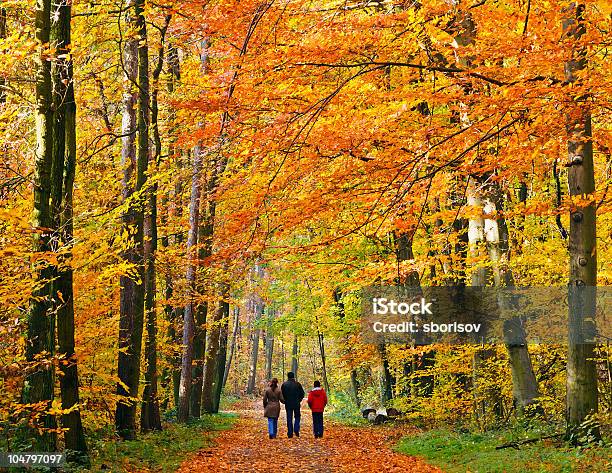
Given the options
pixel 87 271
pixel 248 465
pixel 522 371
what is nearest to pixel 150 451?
pixel 248 465

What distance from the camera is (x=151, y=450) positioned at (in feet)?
40.7

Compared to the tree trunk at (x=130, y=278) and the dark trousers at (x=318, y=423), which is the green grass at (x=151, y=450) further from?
the dark trousers at (x=318, y=423)

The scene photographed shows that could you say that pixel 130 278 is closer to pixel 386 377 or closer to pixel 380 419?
pixel 380 419

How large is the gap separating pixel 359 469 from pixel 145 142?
25.8 ft

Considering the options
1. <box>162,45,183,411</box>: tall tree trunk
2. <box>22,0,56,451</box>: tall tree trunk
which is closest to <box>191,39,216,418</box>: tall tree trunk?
<box>162,45,183,411</box>: tall tree trunk

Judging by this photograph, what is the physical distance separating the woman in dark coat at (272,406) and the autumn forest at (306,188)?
106 centimetres

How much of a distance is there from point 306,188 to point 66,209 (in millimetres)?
5155

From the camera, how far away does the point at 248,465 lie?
12000mm

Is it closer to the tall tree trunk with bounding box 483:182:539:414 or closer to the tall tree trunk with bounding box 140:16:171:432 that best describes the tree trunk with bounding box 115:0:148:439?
the tall tree trunk with bounding box 140:16:171:432

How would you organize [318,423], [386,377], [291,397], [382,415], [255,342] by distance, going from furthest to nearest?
[255,342], [386,377], [382,415], [291,397], [318,423]

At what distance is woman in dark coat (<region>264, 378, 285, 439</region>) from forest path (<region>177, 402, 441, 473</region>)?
0.37 m

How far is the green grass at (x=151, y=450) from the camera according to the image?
34.3 ft

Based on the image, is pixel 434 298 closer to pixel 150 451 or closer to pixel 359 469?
pixel 359 469

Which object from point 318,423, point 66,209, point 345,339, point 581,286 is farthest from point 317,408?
point 66,209
